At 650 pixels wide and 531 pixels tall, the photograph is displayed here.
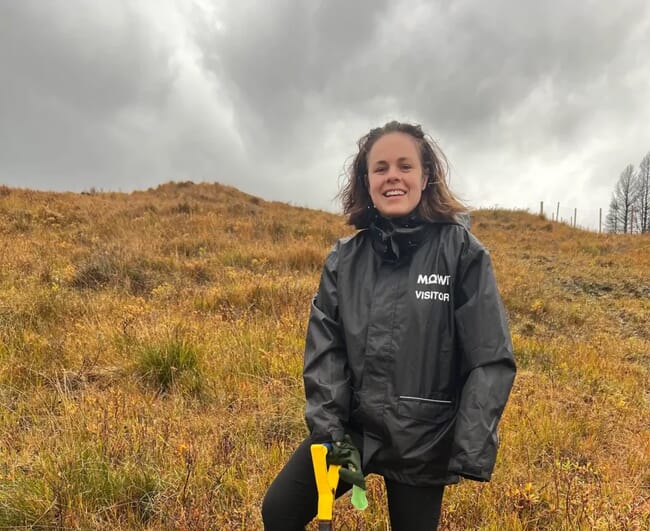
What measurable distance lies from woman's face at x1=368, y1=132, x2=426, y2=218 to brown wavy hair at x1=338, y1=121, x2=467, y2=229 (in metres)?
0.05

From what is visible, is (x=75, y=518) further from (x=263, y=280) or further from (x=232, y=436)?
(x=263, y=280)

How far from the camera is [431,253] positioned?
1.84 meters

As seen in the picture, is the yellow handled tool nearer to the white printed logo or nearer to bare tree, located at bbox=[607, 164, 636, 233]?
the white printed logo

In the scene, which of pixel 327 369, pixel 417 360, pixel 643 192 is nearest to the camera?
pixel 417 360

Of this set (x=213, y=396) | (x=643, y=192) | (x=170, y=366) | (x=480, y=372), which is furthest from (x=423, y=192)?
(x=643, y=192)

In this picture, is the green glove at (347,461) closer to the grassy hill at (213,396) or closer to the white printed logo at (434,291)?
the white printed logo at (434,291)

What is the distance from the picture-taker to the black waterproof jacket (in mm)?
1598

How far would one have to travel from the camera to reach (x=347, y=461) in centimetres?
168

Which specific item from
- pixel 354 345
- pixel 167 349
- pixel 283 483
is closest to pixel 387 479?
pixel 283 483

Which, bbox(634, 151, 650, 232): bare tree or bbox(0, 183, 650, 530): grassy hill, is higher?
bbox(634, 151, 650, 232): bare tree

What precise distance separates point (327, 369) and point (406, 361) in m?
0.34

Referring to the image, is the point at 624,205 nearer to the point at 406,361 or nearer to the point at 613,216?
the point at 613,216

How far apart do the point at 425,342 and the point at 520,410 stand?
8.12ft

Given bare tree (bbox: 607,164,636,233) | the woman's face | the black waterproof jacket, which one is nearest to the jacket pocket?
the black waterproof jacket
